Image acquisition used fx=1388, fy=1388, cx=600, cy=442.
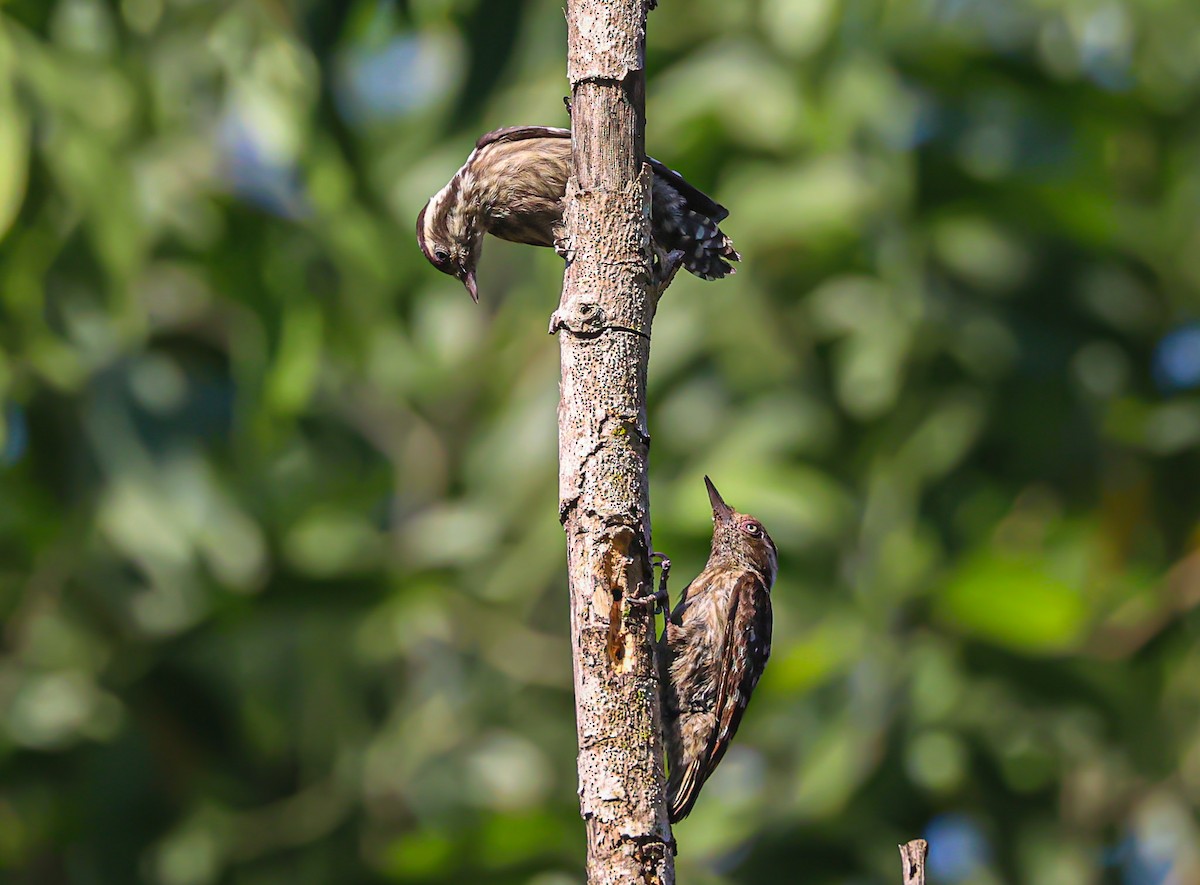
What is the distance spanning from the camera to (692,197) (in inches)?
177

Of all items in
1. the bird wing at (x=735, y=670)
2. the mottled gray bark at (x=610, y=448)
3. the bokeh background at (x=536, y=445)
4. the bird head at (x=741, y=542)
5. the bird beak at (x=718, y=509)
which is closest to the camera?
the mottled gray bark at (x=610, y=448)

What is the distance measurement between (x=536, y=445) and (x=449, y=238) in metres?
3.15

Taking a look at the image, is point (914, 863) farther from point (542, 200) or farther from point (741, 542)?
point (542, 200)

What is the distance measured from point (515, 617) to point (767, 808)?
1893mm

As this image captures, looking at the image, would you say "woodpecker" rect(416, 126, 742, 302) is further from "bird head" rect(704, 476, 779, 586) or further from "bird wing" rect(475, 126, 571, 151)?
"bird head" rect(704, 476, 779, 586)

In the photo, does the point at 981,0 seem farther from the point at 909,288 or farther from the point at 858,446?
the point at 858,446

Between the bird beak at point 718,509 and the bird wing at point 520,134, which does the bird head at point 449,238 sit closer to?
the bird wing at point 520,134

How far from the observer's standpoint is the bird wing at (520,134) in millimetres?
4559

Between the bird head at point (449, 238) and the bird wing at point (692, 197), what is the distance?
756 millimetres

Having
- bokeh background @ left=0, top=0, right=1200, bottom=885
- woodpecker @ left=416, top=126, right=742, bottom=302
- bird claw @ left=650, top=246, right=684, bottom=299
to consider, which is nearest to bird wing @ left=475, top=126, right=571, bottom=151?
woodpecker @ left=416, top=126, right=742, bottom=302

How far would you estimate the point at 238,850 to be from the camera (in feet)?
27.8

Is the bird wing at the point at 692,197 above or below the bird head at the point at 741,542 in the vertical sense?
above

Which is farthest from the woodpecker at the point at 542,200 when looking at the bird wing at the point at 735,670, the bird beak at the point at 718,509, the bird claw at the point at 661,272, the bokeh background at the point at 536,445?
the bokeh background at the point at 536,445

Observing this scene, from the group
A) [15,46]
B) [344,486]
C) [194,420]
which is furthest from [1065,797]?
[15,46]
